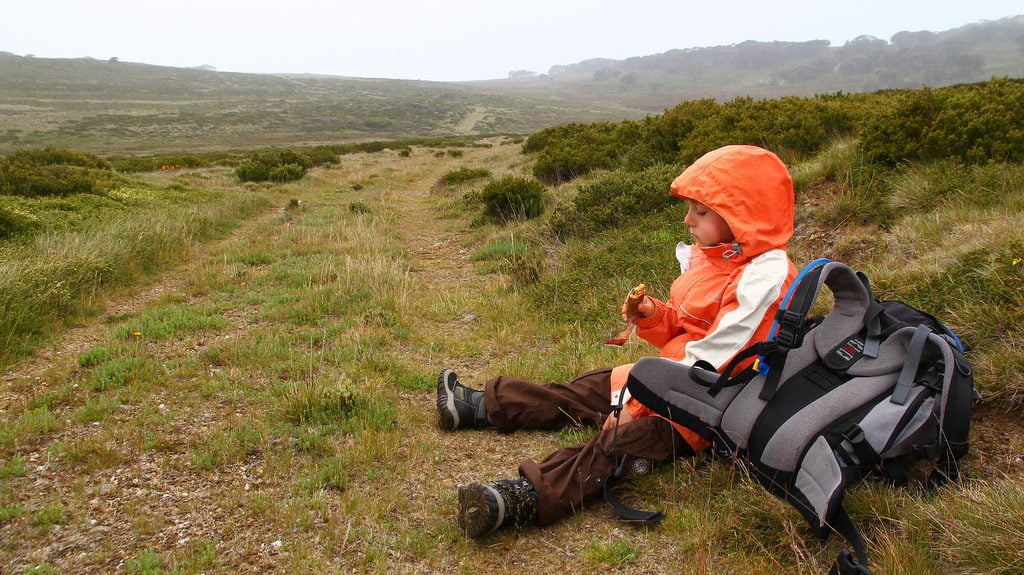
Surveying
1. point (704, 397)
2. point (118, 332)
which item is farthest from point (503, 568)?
point (118, 332)

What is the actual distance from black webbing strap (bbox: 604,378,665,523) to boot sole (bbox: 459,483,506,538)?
1.72 feet

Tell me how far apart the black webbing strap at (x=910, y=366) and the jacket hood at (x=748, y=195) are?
0.69m

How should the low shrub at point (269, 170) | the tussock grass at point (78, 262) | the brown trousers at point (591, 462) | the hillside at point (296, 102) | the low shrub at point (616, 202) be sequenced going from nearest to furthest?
the brown trousers at point (591, 462)
the tussock grass at point (78, 262)
the low shrub at point (616, 202)
the low shrub at point (269, 170)
the hillside at point (296, 102)

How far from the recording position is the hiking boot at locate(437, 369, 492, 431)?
11.9 feet

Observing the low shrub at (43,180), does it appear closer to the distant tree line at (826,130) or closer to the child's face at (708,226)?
the distant tree line at (826,130)

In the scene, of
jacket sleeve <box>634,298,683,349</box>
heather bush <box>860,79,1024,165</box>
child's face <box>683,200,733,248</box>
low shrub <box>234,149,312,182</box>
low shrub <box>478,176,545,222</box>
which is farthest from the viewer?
low shrub <box>234,149,312,182</box>

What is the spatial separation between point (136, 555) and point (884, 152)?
691cm

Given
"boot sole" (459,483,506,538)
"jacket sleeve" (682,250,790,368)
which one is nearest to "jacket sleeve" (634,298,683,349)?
"jacket sleeve" (682,250,790,368)

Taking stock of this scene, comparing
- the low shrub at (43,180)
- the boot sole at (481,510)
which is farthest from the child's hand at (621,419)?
the low shrub at (43,180)

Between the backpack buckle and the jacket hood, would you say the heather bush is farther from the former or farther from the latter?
the backpack buckle

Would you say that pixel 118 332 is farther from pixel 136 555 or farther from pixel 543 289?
pixel 543 289

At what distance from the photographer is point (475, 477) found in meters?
3.21

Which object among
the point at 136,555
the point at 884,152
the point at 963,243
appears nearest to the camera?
the point at 136,555

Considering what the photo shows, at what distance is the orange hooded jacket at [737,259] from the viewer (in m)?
2.62
